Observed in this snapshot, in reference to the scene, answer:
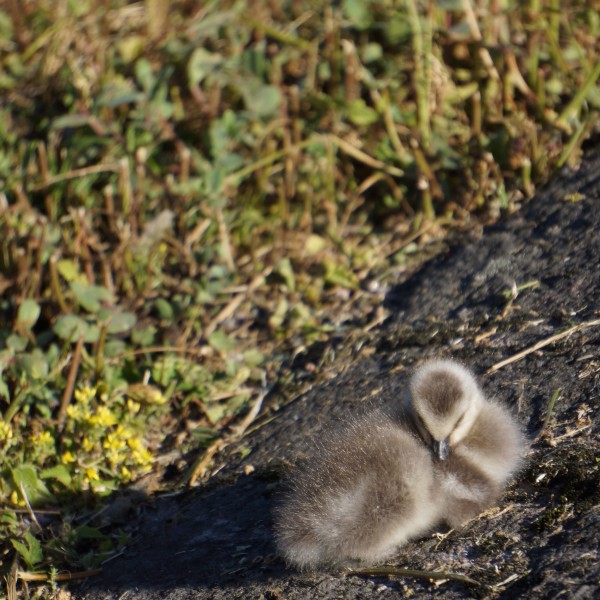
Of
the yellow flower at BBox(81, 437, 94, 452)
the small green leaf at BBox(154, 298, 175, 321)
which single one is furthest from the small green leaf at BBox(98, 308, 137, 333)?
the yellow flower at BBox(81, 437, 94, 452)

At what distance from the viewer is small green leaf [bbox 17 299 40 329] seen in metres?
4.38

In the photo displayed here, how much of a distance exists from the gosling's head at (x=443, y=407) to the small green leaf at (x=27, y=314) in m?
2.22

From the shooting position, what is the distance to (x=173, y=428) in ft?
13.9

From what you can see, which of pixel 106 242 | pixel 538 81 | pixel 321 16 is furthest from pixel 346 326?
pixel 321 16

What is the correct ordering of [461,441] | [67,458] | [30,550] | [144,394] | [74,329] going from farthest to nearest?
[74,329] → [144,394] → [67,458] → [30,550] → [461,441]

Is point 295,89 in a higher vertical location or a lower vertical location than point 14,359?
higher

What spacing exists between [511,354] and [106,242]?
2.52m

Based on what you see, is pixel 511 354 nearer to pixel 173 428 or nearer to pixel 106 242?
pixel 173 428

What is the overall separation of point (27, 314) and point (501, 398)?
2.37 m

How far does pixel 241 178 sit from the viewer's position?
5.30 metres

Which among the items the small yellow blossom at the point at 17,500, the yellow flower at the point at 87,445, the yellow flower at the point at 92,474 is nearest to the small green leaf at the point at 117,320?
the yellow flower at the point at 87,445

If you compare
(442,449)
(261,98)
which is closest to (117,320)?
(261,98)

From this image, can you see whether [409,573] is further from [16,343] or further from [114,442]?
[16,343]

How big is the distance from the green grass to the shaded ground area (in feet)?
1.17
